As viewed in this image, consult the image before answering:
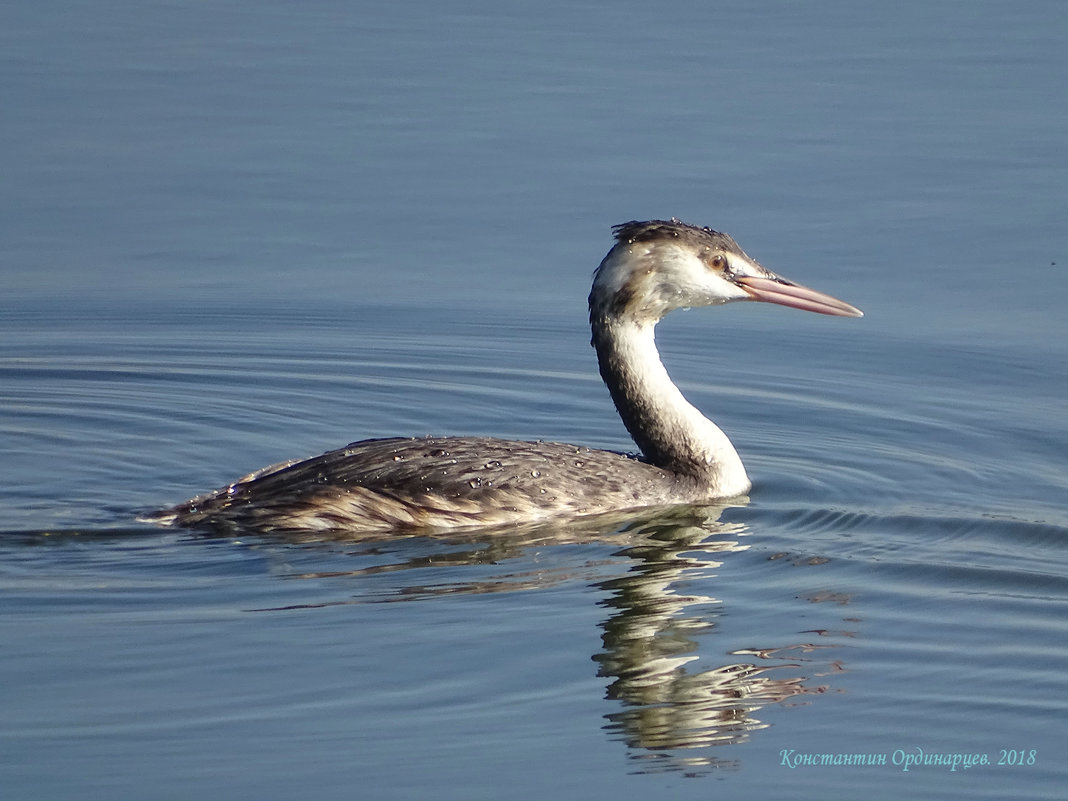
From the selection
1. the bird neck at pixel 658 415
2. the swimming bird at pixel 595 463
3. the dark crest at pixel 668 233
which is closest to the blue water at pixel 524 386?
the swimming bird at pixel 595 463

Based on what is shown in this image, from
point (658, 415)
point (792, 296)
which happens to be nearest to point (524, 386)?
point (658, 415)

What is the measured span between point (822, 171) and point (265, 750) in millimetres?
8725

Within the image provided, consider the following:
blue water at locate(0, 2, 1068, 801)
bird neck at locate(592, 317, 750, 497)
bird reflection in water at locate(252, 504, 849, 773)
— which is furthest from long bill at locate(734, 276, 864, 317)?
bird reflection in water at locate(252, 504, 849, 773)

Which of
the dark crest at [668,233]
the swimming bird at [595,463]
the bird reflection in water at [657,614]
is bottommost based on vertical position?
the bird reflection in water at [657,614]

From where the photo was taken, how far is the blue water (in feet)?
21.2

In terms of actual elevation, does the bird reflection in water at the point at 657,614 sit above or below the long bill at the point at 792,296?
below

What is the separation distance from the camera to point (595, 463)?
360 inches

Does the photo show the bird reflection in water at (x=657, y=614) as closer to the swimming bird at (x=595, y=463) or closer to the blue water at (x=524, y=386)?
the blue water at (x=524, y=386)

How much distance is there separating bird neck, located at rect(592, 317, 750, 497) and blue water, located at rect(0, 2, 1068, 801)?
0.30 meters

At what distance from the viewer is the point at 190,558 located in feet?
27.0

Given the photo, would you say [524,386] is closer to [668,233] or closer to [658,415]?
[658,415]

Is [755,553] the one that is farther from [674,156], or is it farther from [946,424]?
[674,156]

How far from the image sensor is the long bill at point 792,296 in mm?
9625

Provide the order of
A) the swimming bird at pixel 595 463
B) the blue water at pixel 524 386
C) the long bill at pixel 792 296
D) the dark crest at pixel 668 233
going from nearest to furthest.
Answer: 1. the blue water at pixel 524 386
2. the swimming bird at pixel 595 463
3. the dark crest at pixel 668 233
4. the long bill at pixel 792 296
